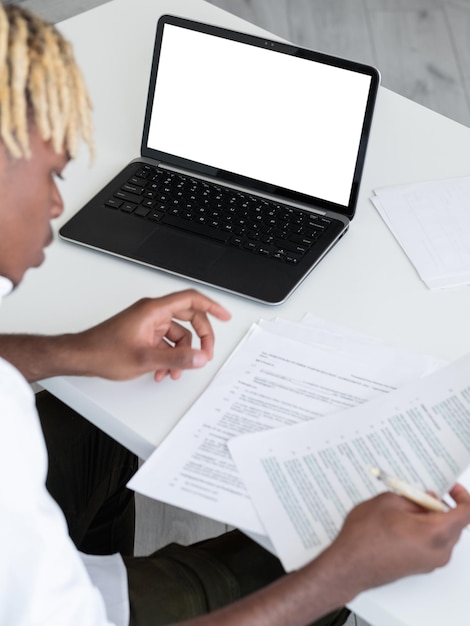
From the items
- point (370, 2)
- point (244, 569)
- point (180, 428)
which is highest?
point (180, 428)

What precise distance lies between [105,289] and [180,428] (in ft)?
0.84

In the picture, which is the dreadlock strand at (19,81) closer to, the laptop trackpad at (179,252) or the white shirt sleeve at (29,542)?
the white shirt sleeve at (29,542)

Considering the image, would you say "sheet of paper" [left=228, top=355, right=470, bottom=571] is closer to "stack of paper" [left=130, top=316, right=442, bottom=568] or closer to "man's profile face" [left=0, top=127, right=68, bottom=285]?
"stack of paper" [left=130, top=316, right=442, bottom=568]

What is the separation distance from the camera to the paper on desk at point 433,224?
1172mm

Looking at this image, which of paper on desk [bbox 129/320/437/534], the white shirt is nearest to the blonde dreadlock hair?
the white shirt

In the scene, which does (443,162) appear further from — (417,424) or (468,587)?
(468,587)

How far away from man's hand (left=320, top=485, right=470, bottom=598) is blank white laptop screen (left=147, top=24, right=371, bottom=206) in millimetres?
504

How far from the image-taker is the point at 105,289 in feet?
3.80

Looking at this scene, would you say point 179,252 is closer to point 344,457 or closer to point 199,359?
point 199,359

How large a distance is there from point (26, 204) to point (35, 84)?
4.0 inches

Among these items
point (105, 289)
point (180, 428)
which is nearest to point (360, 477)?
point (180, 428)

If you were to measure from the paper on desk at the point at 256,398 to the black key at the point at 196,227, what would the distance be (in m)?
0.17

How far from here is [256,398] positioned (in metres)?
1.01

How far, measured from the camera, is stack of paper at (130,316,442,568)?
0.90 metres
